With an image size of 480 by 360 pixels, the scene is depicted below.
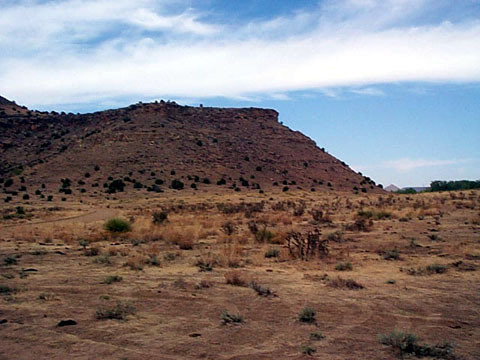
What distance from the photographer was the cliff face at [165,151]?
72375 mm

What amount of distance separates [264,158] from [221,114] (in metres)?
18.2

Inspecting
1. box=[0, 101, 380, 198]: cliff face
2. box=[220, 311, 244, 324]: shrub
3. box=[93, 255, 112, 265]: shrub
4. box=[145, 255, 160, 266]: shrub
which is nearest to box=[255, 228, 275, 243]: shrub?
box=[145, 255, 160, 266]: shrub

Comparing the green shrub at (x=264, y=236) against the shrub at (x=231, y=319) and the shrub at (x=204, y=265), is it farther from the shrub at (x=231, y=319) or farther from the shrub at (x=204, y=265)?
the shrub at (x=231, y=319)

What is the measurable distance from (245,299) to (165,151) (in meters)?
70.3

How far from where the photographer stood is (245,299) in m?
10.8

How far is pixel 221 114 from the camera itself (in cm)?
9938

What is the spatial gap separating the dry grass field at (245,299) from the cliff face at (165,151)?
154 feet

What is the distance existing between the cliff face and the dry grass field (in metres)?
46.9

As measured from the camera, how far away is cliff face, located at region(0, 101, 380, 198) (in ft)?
237

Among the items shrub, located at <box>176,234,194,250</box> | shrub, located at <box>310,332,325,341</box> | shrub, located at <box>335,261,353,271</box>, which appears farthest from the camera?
shrub, located at <box>176,234,194,250</box>

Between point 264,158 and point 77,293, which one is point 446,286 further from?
point 264,158

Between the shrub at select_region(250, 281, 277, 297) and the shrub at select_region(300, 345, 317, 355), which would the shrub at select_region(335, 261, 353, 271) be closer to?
the shrub at select_region(250, 281, 277, 297)

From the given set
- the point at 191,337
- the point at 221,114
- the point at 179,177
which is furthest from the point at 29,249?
the point at 221,114

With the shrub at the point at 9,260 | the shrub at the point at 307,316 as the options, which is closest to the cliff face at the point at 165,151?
the shrub at the point at 9,260
